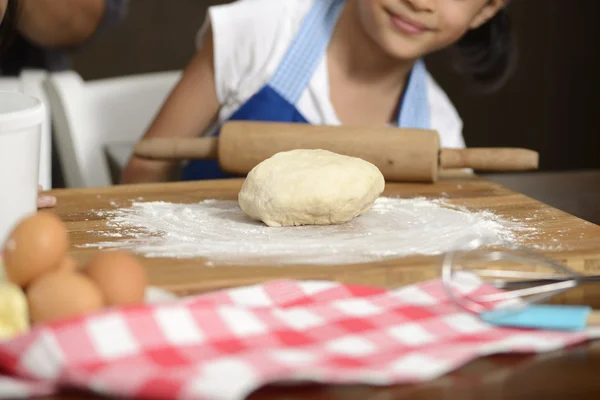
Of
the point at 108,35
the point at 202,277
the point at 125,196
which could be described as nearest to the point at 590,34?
the point at 108,35

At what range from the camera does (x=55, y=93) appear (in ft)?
4.52

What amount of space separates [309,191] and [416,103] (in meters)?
0.69

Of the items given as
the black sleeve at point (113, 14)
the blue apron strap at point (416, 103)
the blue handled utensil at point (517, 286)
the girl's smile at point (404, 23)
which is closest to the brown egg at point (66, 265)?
the blue handled utensil at point (517, 286)

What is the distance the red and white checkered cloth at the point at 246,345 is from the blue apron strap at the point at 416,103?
87 centimetres

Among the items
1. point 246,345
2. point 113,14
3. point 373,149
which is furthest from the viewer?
point 113,14

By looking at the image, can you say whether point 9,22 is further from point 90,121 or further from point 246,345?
point 246,345

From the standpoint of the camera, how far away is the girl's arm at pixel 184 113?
1320 millimetres

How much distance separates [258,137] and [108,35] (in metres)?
0.96

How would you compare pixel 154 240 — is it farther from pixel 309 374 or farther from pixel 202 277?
pixel 309 374

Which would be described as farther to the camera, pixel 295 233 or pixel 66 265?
pixel 295 233

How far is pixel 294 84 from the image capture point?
1.39 m

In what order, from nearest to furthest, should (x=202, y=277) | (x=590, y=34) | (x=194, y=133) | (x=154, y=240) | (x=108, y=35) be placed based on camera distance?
(x=202, y=277), (x=154, y=240), (x=194, y=133), (x=108, y=35), (x=590, y=34)

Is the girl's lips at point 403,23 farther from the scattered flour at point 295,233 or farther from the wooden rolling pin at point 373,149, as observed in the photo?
the scattered flour at point 295,233

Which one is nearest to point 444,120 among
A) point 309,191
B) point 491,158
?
point 491,158
